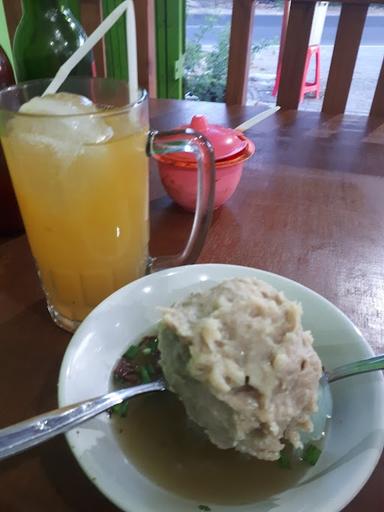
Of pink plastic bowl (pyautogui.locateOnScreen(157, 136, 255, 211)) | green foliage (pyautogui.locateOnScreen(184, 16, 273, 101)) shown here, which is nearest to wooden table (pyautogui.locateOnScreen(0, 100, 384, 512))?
pink plastic bowl (pyautogui.locateOnScreen(157, 136, 255, 211))

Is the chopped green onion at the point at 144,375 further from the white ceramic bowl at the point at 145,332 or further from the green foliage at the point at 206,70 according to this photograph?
the green foliage at the point at 206,70

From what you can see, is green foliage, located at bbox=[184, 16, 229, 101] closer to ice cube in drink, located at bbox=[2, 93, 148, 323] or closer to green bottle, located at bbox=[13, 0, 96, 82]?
green bottle, located at bbox=[13, 0, 96, 82]

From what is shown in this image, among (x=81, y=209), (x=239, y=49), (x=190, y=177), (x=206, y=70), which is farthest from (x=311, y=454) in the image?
(x=206, y=70)

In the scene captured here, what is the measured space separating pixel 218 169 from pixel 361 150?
0.69 metres

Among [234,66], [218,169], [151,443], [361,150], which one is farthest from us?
[234,66]

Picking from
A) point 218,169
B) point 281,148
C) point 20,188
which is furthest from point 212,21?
point 20,188

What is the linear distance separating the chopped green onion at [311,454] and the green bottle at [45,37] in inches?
37.0

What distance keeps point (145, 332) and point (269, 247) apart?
41 centimetres

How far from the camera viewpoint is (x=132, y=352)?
716mm

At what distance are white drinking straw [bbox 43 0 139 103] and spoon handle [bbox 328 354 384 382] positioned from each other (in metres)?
0.54

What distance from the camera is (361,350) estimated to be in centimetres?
66

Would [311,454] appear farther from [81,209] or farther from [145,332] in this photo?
[81,209]

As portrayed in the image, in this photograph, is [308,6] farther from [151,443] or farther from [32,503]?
[32,503]

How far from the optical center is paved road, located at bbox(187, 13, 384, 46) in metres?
5.50
